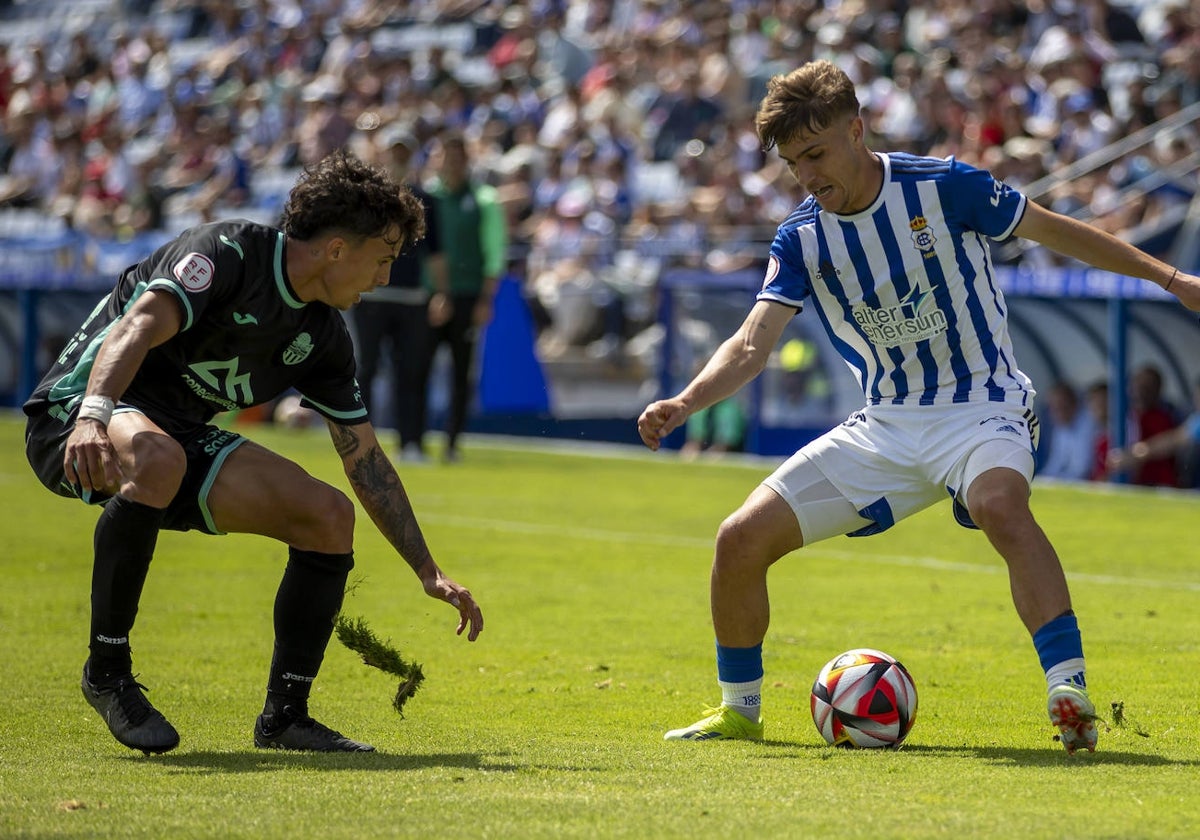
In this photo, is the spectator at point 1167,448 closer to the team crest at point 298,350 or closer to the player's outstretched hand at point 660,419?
the player's outstretched hand at point 660,419

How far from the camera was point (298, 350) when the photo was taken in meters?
5.57

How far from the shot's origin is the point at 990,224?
5.72 metres

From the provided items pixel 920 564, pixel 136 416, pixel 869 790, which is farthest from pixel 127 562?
pixel 920 564

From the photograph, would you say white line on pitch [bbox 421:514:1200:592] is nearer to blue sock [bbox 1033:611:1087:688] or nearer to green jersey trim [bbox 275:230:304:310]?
blue sock [bbox 1033:611:1087:688]

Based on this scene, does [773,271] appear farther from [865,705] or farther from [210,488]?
[210,488]

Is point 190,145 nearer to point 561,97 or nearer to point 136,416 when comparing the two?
point 561,97

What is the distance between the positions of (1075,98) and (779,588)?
951 centimetres

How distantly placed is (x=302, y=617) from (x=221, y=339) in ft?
2.84

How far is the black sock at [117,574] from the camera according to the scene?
5219 millimetres

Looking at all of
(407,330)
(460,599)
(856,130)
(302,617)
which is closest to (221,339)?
(302,617)

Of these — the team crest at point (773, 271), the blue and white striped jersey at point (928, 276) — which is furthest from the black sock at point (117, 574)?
the blue and white striped jersey at point (928, 276)

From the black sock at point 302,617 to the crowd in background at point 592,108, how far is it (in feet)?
36.9

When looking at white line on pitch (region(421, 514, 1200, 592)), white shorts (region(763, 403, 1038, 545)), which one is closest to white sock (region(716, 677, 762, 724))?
white shorts (region(763, 403, 1038, 545))

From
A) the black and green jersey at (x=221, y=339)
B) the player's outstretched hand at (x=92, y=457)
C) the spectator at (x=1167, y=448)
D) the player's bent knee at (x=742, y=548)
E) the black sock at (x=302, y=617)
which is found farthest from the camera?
the spectator at (x=1167, y=448)
